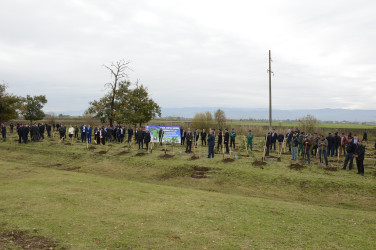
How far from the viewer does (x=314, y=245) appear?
850 cm

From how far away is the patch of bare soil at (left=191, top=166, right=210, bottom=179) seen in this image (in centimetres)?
1967

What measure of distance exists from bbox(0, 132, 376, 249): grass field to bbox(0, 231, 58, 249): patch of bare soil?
0.03m

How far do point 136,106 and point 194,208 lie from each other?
3175 centimetres

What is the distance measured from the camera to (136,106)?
4194cm

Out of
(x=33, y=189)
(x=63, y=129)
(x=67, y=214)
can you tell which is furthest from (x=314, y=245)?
(x=63, y=129)

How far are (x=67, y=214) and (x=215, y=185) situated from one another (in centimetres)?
1014

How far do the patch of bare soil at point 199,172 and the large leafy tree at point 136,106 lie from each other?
2168 centimetres

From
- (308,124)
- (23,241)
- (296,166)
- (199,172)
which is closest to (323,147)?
(296,166)

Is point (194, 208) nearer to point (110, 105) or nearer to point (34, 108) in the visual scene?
point (110, 105)

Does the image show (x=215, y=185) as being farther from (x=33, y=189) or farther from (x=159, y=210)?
(x=33, y=189)

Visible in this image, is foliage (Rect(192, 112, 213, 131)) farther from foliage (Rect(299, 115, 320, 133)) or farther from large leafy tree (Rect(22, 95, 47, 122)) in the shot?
large leafy tree (Rect(22, 95, 47, 122))

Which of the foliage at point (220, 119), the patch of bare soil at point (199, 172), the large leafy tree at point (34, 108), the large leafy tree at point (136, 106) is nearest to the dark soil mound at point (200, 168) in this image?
the patch of bare soil at point (199, 172)

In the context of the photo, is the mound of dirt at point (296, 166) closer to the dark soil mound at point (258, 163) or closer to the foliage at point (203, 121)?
the dark soil mound at point (258, 163)

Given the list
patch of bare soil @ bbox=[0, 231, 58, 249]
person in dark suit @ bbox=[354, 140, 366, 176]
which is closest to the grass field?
patch of bare soil @ bbox=[0, 231, 58, 249]
